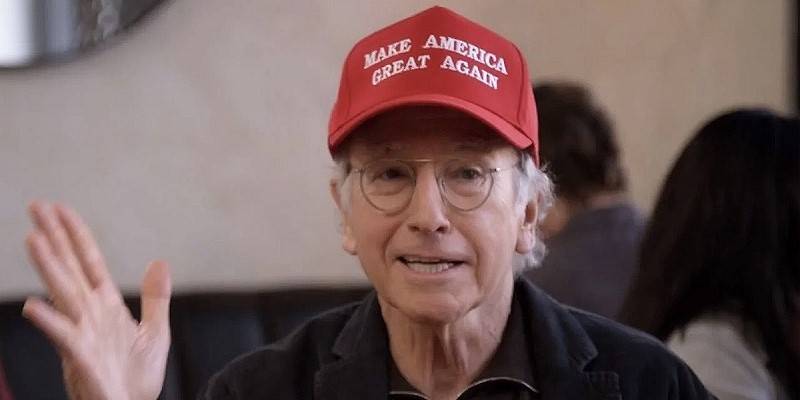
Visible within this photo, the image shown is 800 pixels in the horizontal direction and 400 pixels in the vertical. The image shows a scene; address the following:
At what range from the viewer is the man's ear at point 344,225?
4.76 feet

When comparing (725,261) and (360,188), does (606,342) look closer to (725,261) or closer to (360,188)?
(360,188)

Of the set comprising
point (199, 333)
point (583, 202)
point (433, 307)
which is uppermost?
point (433, 307)

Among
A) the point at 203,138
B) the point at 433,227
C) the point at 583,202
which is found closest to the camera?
the point at 433,227

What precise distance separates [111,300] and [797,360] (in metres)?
1.08

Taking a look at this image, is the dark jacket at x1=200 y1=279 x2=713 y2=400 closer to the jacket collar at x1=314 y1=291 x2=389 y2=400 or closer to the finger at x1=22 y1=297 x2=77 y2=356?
the jacket collar at x1=314 y1=291 x2=389 y2=400

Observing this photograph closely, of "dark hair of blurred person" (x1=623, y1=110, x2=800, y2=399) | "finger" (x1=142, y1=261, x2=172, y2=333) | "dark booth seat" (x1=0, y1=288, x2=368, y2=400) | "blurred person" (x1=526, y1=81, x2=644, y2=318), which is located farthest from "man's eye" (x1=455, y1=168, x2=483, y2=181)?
"blurred person" (x1=526, y1=81, x2=644, y2=318)

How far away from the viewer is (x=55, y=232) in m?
1.24

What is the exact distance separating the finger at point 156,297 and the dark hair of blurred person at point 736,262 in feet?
2.80

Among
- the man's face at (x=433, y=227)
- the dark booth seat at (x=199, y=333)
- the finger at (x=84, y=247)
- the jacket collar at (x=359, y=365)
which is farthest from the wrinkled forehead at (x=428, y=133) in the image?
the dark booth seat at (x=199, y=333)

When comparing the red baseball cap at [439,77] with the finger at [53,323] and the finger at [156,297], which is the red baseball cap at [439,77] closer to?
the finger at [156,297]

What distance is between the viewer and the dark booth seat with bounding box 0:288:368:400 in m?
2.20

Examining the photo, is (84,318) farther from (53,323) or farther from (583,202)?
(583,202)

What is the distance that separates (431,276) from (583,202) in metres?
1.30

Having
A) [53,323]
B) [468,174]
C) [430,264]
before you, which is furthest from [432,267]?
[53,323]
